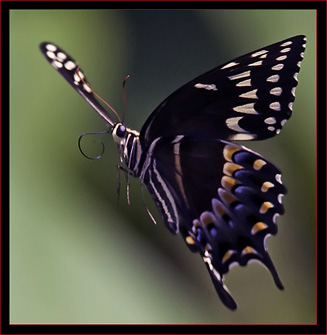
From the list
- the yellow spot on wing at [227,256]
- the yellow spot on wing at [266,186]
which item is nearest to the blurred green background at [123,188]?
the yellow spot on wing at [227,256]

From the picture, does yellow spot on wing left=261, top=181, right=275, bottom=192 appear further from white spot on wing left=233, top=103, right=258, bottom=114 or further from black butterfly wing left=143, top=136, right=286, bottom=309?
white spot on wing left=233, top=103, right=258, bottom=114

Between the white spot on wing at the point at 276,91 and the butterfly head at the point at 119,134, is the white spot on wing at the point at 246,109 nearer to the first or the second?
the white spot on wing at the point at 276,91

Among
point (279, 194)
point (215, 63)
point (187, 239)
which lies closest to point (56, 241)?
point (187, 239)

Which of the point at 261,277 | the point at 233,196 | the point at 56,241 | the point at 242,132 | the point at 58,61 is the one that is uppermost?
the point at 58,61

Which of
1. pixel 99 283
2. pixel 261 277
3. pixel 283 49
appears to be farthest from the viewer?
pixel 261 277

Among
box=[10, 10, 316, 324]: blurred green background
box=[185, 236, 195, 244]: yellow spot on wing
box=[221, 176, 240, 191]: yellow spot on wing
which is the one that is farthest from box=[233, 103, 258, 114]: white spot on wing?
box=[10, 10, 316, 324]: blurred green background

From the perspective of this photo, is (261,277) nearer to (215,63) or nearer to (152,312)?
(152,312)
